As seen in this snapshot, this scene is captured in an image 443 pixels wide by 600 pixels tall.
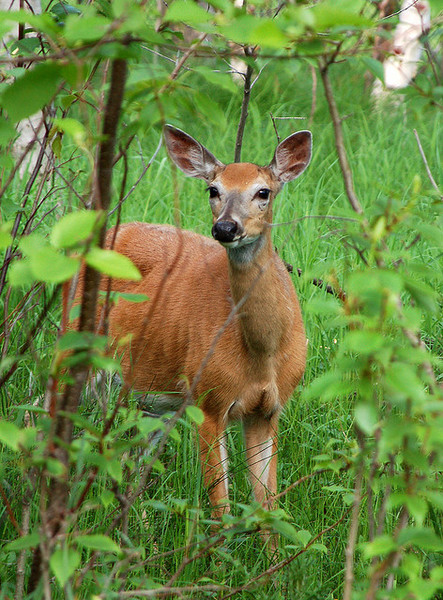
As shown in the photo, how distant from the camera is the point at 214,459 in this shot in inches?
156

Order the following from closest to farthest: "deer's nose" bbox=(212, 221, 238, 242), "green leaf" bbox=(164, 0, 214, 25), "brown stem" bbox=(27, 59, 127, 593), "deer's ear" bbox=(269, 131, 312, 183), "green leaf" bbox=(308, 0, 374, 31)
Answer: "green leaf" bbox=(308, 0, 374, 31), "green leaf" bbox=(164, 0, 214, 25), "brown stem" bbox=(27, 59, 127, 593), "deer's nose" bbox=(212, 221, 238, 242), "deer's ear" bbox=(269, 131, 312, 183)

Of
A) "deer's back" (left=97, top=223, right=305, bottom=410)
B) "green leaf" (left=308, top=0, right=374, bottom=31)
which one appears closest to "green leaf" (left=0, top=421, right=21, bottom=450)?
"green leaf" (left=308, top=0, right=374, bottom=31)

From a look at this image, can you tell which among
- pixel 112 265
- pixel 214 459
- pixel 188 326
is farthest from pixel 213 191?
pixel 112 265

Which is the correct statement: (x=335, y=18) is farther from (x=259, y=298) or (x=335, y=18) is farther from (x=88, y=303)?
(x=259, y=298)

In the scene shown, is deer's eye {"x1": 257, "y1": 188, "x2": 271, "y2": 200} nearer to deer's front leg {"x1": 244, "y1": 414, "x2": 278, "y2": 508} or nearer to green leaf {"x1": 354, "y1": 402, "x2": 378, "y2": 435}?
deer's front leg {"x1": 244, "y1": 414, "x2": 278, "y2": 508}

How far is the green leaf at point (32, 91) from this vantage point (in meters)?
1.68

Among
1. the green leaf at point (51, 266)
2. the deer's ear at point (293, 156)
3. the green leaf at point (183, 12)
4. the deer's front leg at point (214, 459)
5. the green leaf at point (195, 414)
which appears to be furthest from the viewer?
the deer's ear at point (293, 156)

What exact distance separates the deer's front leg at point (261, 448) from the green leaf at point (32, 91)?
2.52 meters

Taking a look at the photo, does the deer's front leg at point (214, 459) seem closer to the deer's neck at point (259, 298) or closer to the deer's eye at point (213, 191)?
the deer's neck at point (259, 298)

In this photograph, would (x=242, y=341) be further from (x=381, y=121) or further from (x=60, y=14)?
(x=381, y=121)

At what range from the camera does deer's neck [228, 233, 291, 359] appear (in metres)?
3.92

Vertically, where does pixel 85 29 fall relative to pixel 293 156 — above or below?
below

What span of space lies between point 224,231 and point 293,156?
975mm

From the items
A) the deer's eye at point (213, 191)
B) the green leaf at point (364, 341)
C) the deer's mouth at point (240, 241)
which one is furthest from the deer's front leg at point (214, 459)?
the green leaf at point (364, 341)
